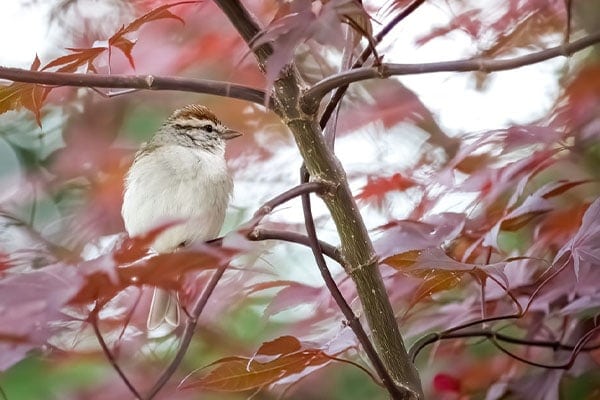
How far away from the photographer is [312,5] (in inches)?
19.6

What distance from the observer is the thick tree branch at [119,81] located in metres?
0.55

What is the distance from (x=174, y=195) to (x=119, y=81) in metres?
0.44

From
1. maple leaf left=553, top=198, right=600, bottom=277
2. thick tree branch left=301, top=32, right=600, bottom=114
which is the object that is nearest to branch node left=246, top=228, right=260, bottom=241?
thick tree branch left=301, top=32, right=600, bottom=114

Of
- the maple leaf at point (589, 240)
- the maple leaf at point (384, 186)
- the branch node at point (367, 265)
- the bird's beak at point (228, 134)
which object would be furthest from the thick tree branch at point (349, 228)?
the bird's beak at point (228, 134)

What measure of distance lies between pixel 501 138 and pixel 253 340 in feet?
1.50

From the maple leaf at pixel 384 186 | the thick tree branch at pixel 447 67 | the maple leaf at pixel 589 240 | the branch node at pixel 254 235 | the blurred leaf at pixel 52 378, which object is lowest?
the blurred leaf at pixel 52 378

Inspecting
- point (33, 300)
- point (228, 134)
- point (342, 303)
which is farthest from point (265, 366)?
point (228, 134)

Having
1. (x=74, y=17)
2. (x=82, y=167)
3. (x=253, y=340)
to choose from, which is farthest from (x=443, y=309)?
(x=74, y=17)

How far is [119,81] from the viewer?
55 centimetres

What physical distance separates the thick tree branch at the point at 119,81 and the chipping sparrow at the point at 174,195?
38cm

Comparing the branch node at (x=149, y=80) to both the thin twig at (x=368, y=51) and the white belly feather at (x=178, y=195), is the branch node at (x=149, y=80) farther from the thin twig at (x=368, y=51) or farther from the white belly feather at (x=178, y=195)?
the white belly feather at (x=178, y=195)

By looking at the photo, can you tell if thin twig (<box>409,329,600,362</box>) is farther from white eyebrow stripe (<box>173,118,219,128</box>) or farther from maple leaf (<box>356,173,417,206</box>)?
white eyebrow stripe (<box>173,118,219,128</box>)

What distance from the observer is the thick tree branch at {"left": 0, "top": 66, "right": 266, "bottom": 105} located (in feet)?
1.79

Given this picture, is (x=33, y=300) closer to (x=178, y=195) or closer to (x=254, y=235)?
(x=254, y=235)
